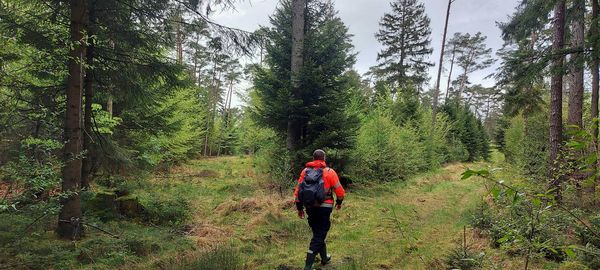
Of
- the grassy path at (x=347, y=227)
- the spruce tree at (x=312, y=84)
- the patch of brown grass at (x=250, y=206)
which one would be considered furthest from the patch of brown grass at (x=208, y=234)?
the spruce tree at (x=312, y=84)

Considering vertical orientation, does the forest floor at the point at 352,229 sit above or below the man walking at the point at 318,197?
below

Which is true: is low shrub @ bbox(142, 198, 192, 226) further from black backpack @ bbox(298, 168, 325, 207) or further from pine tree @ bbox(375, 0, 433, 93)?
pine tree @ bbox(375, 0, 433, 93)

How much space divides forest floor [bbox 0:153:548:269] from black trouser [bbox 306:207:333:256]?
0.55 meters

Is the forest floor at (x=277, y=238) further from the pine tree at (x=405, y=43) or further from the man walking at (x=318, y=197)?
the pine tree at (x=405, y=43)

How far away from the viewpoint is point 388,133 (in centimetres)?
1712

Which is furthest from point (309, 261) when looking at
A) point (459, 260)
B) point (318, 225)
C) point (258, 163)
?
point (258, 163)

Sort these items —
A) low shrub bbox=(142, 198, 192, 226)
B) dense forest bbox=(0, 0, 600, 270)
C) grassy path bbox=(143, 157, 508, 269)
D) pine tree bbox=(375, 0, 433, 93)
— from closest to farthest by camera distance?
1. dense forest bbox=(0, 0, 600, 270)
2. grassy path bbox=(143, 157, 508, 269)
3. low shrub bbox=(142, 198, 192, 226)
4. pine tree bbox=(375, 0, 433, 93)

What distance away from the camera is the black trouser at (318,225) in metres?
5.49

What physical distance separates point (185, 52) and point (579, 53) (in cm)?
2977

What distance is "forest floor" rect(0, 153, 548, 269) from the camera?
18.5ft

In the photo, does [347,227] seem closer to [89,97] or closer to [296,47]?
[89,97]

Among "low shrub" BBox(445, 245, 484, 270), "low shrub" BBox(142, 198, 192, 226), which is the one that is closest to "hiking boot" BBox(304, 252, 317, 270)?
"low shrub" BBox(445, 245, 484, 270)

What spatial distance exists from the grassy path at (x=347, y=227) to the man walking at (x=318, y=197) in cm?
59

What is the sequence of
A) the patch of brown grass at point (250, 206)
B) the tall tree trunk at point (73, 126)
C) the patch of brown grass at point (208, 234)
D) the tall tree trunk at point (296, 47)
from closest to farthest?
the tall tree trunk at point (73, 126), the patch of brown grass at point (208, 234), the patch of brown grass at point (250, 206), the tall tree trunk at point (296, 47)
